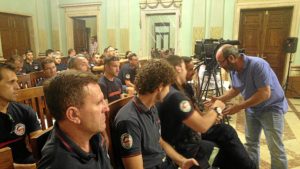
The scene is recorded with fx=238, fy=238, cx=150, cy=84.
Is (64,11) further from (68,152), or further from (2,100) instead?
(68,152)

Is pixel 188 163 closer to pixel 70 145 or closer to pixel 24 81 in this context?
pixel 70 145

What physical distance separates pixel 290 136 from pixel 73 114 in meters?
3.18

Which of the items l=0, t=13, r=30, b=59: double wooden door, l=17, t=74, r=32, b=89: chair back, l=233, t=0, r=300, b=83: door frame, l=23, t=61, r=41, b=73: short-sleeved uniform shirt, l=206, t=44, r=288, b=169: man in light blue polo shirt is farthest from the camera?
l=0, t=13, r=30, b=59: double wooden door

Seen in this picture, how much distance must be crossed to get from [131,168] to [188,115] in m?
0.48

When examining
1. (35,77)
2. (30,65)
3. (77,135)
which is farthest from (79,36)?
(77,135)

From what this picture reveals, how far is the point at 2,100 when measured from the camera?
1423 mm

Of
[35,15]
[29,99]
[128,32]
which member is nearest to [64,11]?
[35,15]

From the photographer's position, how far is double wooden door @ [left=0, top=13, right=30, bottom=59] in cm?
639

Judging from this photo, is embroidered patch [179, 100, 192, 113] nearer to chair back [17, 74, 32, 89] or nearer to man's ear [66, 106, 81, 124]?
man's ear [66, 106, 81, 124]

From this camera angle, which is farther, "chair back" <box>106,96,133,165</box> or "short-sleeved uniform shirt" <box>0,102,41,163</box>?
"short-sleeved uniform shirt" <box>0,102,41,163</box>

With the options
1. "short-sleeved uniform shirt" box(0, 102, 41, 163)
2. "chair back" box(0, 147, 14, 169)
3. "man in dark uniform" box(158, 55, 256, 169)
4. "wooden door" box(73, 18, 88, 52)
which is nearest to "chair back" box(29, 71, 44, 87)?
"short-sleeved uniform shirt" box(0, 102, 41, 163)

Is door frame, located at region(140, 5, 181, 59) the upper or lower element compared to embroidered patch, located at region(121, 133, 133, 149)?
upper

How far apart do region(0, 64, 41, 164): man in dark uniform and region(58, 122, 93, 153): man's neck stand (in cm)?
74

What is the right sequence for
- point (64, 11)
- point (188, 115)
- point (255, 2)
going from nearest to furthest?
point (188, 115)
point (255, 2)
point (64, 11)
